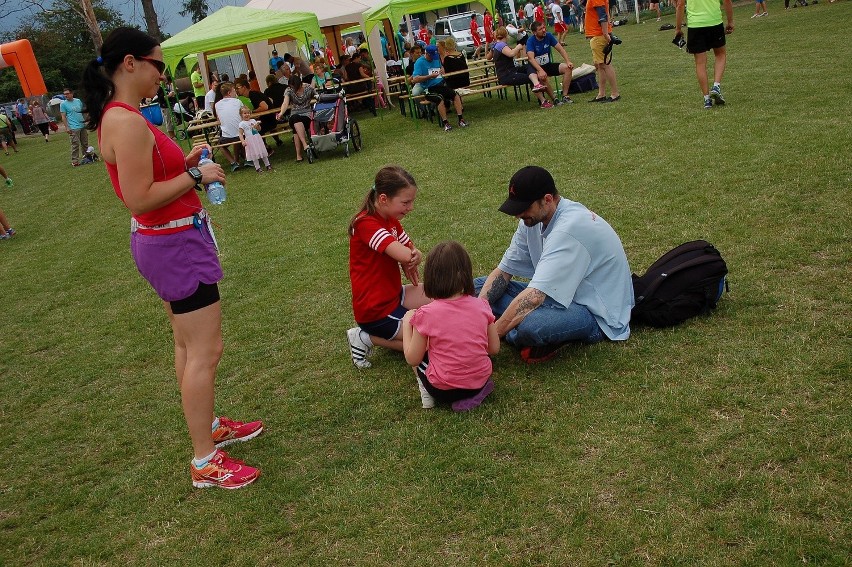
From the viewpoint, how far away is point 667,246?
5.34 meters

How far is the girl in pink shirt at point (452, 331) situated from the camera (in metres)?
3.56

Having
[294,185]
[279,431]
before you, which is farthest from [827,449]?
[294,185]

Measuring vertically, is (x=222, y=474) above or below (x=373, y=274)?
below

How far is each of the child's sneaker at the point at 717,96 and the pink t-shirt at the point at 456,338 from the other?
7.01 metres

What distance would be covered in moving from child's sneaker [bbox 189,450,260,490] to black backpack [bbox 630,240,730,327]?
228 cm

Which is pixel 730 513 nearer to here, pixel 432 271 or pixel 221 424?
pixel 432 271

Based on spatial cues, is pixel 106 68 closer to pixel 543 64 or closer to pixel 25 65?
pixel 543 64

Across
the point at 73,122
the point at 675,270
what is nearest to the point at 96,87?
the point at 675,270

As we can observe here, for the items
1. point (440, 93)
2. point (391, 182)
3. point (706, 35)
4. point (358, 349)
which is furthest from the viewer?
point (440, 93)

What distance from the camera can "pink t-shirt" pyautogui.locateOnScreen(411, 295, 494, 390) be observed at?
3.59 meters

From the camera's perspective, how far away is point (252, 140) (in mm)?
12438

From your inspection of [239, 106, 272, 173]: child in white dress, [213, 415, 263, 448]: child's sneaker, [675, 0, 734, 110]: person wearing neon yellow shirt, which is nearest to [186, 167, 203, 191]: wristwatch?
[213, 415, 263, 448]: child's sneaker

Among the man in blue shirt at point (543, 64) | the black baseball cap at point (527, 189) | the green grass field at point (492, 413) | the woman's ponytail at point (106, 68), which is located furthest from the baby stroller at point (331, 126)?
the woman's ponytail at point (106, 68)

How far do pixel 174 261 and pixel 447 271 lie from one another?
1.26 m
